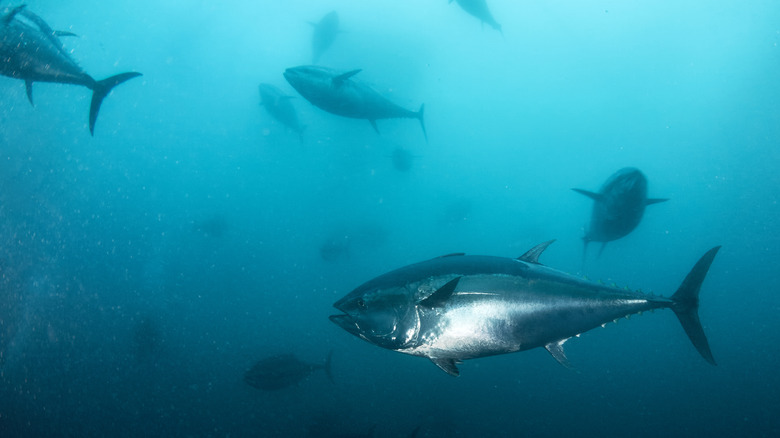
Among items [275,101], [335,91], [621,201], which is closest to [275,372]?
[335,91]

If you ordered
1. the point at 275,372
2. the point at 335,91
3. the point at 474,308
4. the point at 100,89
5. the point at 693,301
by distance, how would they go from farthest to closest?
1. the point at 275,372
2. the point at 335,91
3. the point at 100,89
4. the point at 693,301
5. the point at 474,308

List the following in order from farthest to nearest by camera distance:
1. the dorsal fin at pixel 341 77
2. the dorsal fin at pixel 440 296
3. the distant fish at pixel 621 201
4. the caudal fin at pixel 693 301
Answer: the dorsal fin at pixel 341 77
the distant fish at pixel 621 201
the caudal fin at pixel 693 301
the dorsal fin at pixel 440 296

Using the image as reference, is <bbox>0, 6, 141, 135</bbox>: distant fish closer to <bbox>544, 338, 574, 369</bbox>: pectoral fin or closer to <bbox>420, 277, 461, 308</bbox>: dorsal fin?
<bbox>420, 277, 461, 308</bbox>: dorsal fin

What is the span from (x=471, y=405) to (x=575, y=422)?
14.5 feet

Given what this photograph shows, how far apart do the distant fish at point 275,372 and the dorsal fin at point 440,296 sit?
6.49 m

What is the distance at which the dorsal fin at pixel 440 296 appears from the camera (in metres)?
1.84

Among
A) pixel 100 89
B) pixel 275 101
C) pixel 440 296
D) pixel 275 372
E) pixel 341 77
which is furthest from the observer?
pixel 275 101

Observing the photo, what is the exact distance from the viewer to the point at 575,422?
13.3m

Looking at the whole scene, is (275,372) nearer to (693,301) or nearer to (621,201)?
(693,301)

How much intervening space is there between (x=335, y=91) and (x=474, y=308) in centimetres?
447

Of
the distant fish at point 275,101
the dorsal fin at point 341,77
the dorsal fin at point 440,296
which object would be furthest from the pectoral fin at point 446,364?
the distant fish at point 275,101

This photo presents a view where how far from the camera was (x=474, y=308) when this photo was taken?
2.00 m

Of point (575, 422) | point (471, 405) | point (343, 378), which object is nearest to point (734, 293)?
point (575, 422)

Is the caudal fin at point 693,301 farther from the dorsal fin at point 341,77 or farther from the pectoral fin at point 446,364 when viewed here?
the dorsal fin at point 341,77
